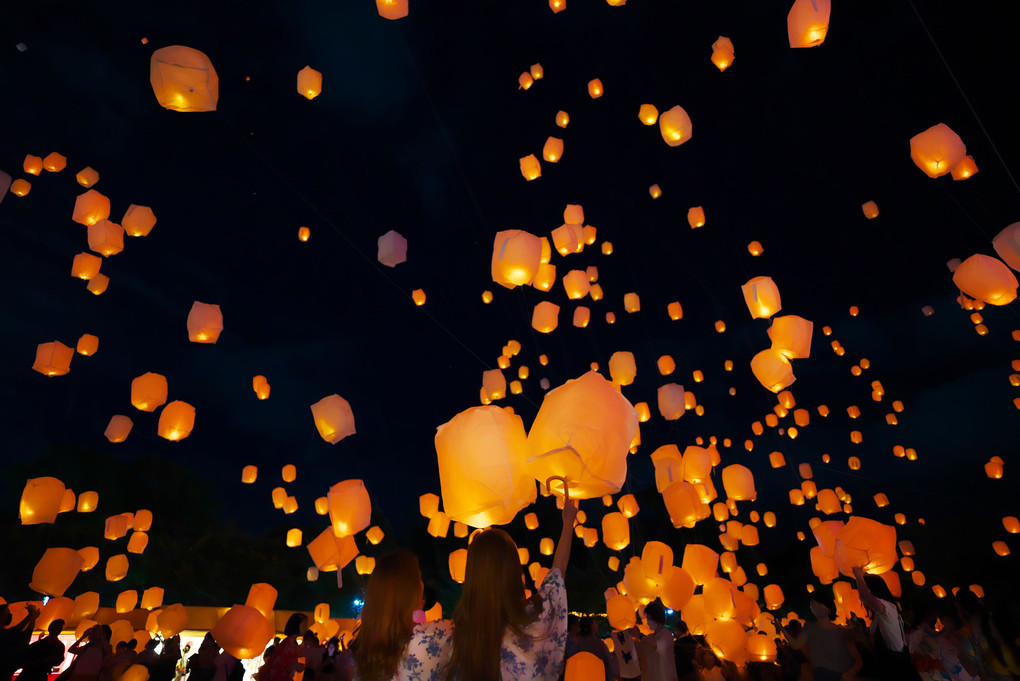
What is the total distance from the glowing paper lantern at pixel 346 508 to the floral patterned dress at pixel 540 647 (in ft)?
14.9

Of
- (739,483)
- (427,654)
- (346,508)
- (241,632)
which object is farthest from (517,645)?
(739,483)

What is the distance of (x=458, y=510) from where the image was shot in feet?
8.11

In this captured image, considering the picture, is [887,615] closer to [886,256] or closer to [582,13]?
[582,13]

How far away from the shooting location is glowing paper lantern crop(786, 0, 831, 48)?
13.1 ft

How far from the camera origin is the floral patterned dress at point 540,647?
5.40 ft

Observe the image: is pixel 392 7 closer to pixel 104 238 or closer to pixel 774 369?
pixel 104 238

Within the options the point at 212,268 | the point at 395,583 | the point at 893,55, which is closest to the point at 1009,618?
the point at 395,583

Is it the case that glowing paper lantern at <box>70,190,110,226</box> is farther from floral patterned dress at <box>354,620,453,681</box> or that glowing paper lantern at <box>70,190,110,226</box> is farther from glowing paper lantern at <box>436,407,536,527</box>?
floral patterned dress at <box>354,620,453,681</box>

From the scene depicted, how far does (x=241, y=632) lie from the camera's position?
4.20 metres

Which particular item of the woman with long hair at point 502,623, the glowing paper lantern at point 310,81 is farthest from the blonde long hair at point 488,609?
the glowing paper lantern at point 310,81

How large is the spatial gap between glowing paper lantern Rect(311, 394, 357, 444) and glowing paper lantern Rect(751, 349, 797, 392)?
13.3 ft

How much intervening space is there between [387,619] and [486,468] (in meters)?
0.73

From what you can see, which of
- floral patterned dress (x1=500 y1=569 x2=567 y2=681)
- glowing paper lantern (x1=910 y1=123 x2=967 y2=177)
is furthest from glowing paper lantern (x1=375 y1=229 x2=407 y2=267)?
floral patterned dress (x1=500 y1=569 x2=567 y2=681)

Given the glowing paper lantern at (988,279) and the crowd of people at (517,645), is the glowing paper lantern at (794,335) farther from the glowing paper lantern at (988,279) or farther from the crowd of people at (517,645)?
the crowd of people at (517,645)
